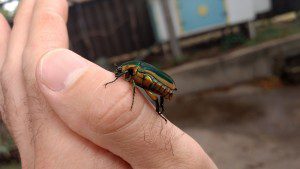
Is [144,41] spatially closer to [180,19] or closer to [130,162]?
[180,19]

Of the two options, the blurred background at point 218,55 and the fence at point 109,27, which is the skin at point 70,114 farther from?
the fence at point 109,27

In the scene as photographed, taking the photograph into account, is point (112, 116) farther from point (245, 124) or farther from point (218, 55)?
point (218, 55)

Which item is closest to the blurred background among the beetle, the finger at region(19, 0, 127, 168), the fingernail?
the beetle

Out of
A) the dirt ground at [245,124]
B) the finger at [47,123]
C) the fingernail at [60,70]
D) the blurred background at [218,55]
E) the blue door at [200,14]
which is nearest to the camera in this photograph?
the fingernail at [60,70]

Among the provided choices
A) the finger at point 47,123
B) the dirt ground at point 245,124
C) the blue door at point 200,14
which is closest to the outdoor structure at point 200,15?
the blue door at point 200,14

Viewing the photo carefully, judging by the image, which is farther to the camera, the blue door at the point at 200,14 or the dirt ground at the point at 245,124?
the blue door at the point at 200,14

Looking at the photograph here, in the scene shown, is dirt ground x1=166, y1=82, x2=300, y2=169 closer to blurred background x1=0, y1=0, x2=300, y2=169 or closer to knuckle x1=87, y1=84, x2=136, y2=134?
blurred background x1=0, y1=0, x2=300, y2=169
